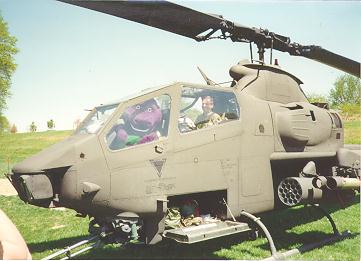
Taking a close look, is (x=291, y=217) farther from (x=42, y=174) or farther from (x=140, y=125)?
(x=42, y=174)

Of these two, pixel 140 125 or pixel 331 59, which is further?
pixel 331 59

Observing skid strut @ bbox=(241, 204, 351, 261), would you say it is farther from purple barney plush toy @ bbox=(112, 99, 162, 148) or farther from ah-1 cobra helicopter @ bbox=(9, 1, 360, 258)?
purple barney plush toy @ bbox=(112, 99, 162, 148)

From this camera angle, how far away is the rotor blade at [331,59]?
24.8 feet

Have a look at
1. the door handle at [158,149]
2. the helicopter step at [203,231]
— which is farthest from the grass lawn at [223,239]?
the door handle at [158,149]

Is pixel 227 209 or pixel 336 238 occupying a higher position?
pixel 227 209

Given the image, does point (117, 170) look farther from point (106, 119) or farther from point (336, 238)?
point (336, 238)

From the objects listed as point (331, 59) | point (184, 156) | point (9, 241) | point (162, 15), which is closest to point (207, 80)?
point (162, 15)

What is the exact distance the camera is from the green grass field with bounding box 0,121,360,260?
642 centimetres

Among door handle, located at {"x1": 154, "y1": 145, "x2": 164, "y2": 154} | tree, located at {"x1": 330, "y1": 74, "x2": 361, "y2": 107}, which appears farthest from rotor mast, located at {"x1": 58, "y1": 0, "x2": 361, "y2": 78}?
tree, located at {"x1": 330, "y1": 74, "x2": 361, "y2": 107}

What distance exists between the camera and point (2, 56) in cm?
1720

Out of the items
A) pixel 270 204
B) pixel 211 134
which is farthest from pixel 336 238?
pixel 211 134

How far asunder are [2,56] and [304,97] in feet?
48.5

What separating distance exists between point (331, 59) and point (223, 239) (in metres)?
4.48

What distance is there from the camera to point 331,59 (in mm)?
7641
